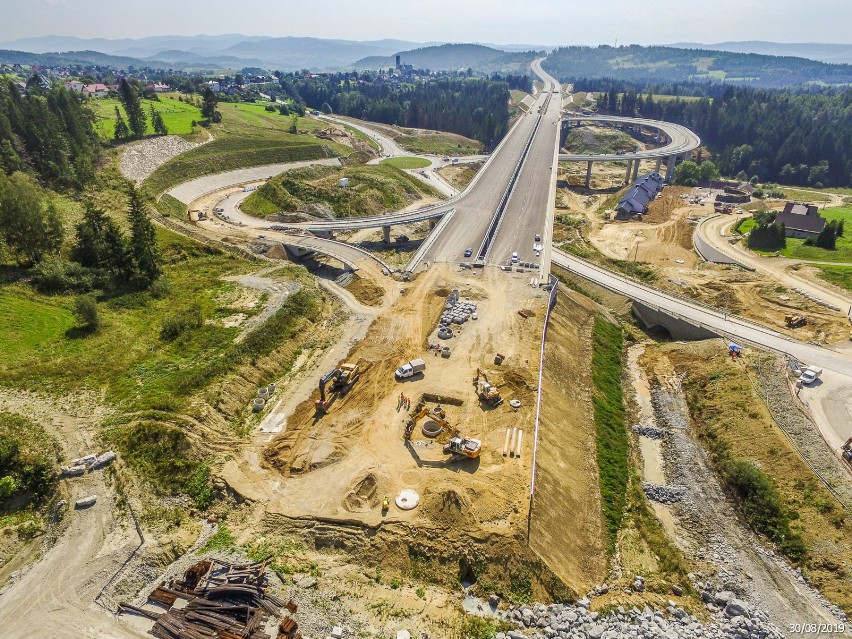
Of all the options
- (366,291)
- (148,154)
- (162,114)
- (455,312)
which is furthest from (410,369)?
(162,114)

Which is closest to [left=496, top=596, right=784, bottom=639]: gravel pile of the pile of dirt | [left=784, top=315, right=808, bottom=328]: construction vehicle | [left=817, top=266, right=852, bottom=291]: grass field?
the pile of dirt

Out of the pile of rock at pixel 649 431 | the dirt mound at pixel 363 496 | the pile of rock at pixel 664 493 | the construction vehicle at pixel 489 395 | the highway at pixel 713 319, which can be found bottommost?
the pile of rock at pixel 664 493

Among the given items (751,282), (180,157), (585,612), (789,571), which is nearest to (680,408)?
(789,571)

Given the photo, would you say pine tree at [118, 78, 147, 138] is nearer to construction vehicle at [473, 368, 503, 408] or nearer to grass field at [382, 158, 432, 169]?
grass field at [382, 158, 432, 169]

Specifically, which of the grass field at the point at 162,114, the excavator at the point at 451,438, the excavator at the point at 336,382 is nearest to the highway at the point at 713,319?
the excavator at the point at 451,438

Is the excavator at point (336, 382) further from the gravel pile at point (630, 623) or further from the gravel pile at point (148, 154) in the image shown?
the gravel pile at point (148, 154)

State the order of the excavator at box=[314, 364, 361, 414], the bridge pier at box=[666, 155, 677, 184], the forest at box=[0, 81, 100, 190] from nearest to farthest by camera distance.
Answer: the excavator at box=[314, 364, 361, 414] → the forest at box=[0, 81, 100, 190] → the bridge pier at box=[666, 155, 677, 184]
